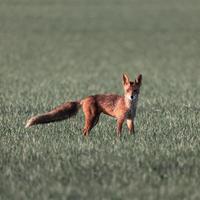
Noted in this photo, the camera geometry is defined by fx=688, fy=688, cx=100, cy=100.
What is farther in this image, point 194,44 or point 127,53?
point 194,44

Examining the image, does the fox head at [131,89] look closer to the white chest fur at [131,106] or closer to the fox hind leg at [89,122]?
the white chest fur at [131,106]

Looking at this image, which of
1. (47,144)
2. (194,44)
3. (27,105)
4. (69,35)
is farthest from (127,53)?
(47,144)

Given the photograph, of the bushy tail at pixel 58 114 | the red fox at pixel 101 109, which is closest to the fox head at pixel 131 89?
the red fox at pixel 101 109

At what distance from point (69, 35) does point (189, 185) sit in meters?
43.4

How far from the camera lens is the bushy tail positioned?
35.7ft

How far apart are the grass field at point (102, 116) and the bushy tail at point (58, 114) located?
0.29 meters

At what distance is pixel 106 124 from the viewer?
13.1 m

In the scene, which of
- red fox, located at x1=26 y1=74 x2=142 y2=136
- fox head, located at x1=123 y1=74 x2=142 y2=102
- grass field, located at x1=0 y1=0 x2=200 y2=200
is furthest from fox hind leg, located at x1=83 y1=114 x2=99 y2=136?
fox head, located at x1=123 y1=74 x2=142 y2=102

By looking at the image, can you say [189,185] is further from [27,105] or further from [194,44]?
[194,44]

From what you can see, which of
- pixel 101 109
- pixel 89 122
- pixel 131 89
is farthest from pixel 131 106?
pixel 89 122

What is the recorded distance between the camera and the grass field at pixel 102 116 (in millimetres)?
7977

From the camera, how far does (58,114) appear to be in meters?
11.0

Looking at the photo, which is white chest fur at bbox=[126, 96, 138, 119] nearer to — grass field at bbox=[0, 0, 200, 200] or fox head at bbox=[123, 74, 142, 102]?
fox head at bbox=[123, 74, 142, 102]

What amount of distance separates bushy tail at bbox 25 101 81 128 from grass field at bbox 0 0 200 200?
29cm
